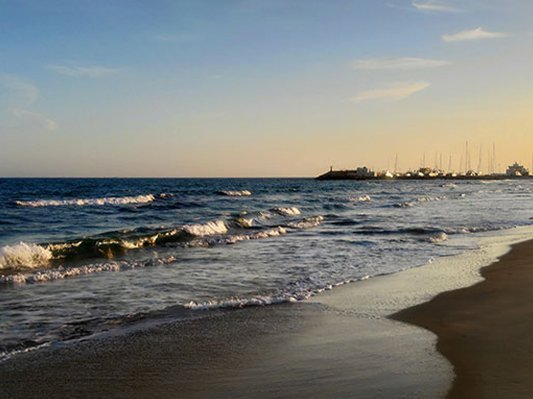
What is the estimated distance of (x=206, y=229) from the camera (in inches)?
899

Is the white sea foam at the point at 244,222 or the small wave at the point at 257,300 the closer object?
the small wave at the point at 257,300

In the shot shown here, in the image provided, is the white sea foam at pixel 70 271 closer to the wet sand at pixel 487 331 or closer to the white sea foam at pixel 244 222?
the wet sand at pixel 487 331

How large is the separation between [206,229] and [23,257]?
949 cm

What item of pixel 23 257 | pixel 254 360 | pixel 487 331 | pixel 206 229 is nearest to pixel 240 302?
pixel 254 360

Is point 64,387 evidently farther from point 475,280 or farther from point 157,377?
point 475,280

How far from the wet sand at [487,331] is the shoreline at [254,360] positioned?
0.70ft

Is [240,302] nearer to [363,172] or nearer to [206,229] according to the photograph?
[206,229]

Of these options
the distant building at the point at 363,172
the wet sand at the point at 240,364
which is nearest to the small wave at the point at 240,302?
the wet sand at the point at 240,364

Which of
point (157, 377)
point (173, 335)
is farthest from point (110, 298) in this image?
point (157, 377)

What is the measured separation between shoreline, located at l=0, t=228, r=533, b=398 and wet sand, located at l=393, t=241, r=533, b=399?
0.21 m

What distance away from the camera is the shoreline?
508cm

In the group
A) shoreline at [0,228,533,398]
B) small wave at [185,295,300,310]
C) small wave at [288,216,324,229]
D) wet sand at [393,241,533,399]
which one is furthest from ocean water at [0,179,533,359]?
wet sand at [393,241,533,399]

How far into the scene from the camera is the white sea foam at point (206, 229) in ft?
71.3

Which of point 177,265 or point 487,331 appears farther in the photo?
point 177,265
